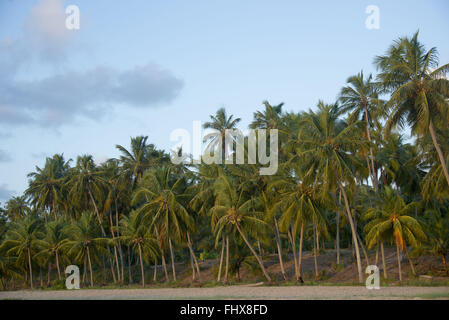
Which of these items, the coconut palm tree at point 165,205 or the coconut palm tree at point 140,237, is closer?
the coconut palm tree at point 165,205

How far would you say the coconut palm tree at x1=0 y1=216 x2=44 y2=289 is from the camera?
36.5 metres

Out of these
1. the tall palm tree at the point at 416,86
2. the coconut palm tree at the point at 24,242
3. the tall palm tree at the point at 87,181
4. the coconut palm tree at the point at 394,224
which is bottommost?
the coconut palm tree at the point at 24,242

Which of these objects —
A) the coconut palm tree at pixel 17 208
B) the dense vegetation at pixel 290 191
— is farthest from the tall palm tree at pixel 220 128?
the coconut palm tree at pixel 17 208

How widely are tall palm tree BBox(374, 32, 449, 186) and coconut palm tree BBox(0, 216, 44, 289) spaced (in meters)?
31.3

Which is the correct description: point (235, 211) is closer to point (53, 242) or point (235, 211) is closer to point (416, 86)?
point (416, 86)

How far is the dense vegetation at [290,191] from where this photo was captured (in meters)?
21.8

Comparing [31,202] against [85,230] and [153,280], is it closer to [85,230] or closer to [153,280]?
[85,230]

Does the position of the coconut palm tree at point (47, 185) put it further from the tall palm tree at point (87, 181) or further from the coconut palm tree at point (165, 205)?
the coconut palm tree at point (165, 205)

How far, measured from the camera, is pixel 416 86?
21.1 metres

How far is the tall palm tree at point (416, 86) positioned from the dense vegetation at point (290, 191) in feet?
0.19

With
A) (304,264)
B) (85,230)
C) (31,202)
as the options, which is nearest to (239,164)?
(304,264)

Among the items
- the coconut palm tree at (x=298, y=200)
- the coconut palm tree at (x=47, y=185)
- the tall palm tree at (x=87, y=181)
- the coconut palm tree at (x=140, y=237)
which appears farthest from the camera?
the coconut palm tree at (x=47, y=185)

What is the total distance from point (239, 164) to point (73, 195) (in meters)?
19.4

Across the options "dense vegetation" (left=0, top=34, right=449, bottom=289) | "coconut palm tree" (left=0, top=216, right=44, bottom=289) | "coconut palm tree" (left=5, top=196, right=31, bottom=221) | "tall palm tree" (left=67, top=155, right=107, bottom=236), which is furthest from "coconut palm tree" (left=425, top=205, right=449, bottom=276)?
"coconut palm tree" (left=5, top=196, right=31, bottom=221)
